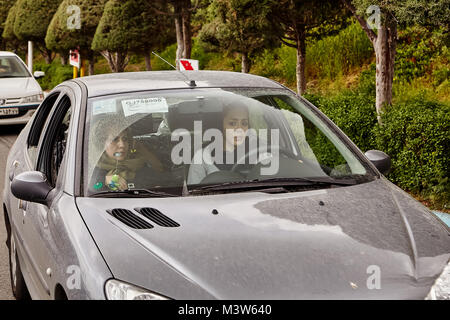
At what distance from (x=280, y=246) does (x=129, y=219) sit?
71cm

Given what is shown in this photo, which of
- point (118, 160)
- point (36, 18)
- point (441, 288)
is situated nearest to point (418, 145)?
point (118, 160)

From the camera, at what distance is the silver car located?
2686 millimetres

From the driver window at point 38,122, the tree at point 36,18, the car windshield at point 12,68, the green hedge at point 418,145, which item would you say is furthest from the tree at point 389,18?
the tree at point 36,18

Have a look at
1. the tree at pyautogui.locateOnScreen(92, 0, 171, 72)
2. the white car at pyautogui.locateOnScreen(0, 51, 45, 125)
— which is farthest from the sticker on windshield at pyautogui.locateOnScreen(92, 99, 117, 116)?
the tree at pyautogui.locateOnScreen(92, 0, 171, 72)

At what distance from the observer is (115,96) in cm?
410

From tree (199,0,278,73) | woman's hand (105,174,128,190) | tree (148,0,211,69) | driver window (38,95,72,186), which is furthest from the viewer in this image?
tree (148,0,211,69)

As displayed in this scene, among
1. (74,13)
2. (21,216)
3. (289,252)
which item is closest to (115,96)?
(21,216)

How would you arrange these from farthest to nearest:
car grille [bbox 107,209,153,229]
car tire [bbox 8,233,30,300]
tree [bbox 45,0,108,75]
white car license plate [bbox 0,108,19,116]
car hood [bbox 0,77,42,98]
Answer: tree [bbox 45,0,108,75] < car hood [bbox 0,77,42,98] < white car license plate [bbox 0,108,19,116] < car tire [bbox 8,233,30,300] < car grille [bbox 107,209,153,229]

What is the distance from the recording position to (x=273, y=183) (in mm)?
3641

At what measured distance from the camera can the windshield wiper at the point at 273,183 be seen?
3.58 m

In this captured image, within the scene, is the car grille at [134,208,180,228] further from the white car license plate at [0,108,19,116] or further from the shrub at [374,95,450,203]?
the white car license plate at [0,108,19,116]

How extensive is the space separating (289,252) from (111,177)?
1221mm

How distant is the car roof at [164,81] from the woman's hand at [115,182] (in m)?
0.65

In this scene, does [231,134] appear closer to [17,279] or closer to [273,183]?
[273,183]
